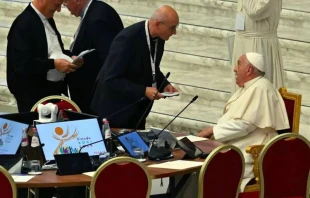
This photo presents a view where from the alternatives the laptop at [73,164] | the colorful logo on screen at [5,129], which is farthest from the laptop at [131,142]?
the colorful logo on screen at [5,129]

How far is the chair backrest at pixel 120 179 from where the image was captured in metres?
5.57

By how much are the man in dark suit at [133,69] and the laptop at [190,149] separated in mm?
667

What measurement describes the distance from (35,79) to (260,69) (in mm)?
1962

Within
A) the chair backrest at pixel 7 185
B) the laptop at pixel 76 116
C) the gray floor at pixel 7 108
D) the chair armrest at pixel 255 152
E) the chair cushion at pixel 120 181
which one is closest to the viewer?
the chair backrest at pixel 7 185

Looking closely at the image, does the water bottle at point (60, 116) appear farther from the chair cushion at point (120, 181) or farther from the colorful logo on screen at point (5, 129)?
the chair cushion at point (120, 181)

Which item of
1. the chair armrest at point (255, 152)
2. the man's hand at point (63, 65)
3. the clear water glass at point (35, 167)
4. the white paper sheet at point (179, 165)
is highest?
the man's hand at point (63, 65)

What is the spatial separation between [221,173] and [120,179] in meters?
0.75

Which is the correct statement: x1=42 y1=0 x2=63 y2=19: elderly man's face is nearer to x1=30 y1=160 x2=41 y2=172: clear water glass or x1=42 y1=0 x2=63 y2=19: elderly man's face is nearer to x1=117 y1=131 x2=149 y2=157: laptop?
x1=117 y1=131 x2=149 y2=157: laptop

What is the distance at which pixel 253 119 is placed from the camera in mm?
6844

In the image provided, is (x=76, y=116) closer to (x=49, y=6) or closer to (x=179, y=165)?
(x=179, y=165)

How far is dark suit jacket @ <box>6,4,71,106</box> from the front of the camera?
7.57 metres

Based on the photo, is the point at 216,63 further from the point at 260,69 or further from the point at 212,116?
the point at 260,69

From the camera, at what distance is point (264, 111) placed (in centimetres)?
686

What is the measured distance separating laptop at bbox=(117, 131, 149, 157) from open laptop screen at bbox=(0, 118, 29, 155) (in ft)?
2.15
